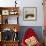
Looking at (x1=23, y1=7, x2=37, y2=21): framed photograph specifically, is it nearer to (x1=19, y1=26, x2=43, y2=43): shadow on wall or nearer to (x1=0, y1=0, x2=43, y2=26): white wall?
(x1=0, y1=0, x2=43, y2=26): white wall

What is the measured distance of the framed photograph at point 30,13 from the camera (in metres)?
5.66

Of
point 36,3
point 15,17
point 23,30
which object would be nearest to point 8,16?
point 15,17

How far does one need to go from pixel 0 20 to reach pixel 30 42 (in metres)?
1.32

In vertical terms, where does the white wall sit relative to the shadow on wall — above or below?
above

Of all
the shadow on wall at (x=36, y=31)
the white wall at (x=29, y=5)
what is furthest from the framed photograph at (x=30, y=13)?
the shadow on wall at (x=36, y=31)

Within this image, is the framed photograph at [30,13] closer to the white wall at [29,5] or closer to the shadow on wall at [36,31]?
the white wall at [29,5]

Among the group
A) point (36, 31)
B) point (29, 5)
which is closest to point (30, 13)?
point (29, 5)

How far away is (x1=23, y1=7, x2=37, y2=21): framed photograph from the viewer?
18.6 feet

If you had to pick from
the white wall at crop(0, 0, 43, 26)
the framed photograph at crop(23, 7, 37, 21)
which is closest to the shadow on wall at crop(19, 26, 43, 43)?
the white wall at crop(0, 0, 43, 26)

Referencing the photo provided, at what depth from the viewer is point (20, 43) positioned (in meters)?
5.62

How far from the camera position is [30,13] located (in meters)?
5.66

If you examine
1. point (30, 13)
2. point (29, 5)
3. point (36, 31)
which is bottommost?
point (36, 31)

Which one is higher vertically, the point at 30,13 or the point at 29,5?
the point at 29,5

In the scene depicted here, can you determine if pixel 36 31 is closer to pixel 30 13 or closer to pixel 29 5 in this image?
pixel 30 13
